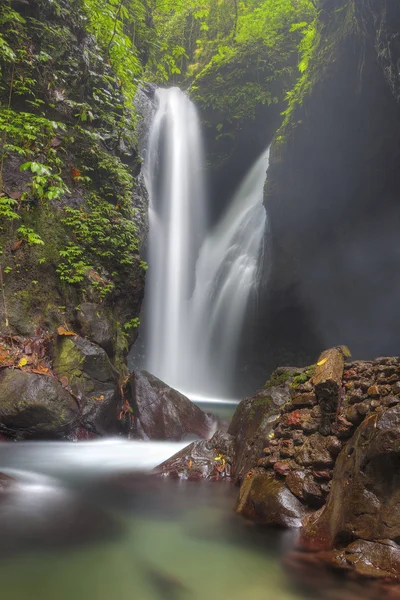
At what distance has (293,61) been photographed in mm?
17219

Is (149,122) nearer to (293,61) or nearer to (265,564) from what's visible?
(293,61)

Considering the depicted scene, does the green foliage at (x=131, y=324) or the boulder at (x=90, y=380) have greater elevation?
the green foliage at (x=131, y=324)

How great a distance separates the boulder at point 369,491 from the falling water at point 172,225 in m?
13.2

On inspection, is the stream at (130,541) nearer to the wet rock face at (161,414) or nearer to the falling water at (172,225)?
the wet rock face at (161,414)

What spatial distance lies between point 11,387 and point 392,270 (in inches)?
496

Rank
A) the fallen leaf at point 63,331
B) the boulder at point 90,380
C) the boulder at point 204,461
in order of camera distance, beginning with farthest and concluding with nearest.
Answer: the fallen leaf at point 63,331 < the boulder at point 90,380 < the boulder at point 204,461

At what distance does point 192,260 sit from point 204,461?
1391 centimetres

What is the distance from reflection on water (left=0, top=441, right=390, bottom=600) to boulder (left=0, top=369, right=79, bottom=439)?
923 mm

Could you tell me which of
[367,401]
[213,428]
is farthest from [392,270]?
[367,401]

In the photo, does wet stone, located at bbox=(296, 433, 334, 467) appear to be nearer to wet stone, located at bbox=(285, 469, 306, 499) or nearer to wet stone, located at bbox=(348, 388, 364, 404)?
wet stone, located at bbox=(285, 469, 306, 499)

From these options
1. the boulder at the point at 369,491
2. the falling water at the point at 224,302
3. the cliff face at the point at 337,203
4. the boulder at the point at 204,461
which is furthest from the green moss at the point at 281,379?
the falling water at the point at 224,302

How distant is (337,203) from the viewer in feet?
45.8

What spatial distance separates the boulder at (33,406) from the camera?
591 centimetres

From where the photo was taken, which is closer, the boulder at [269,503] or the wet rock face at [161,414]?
the boulder at [269,503]
